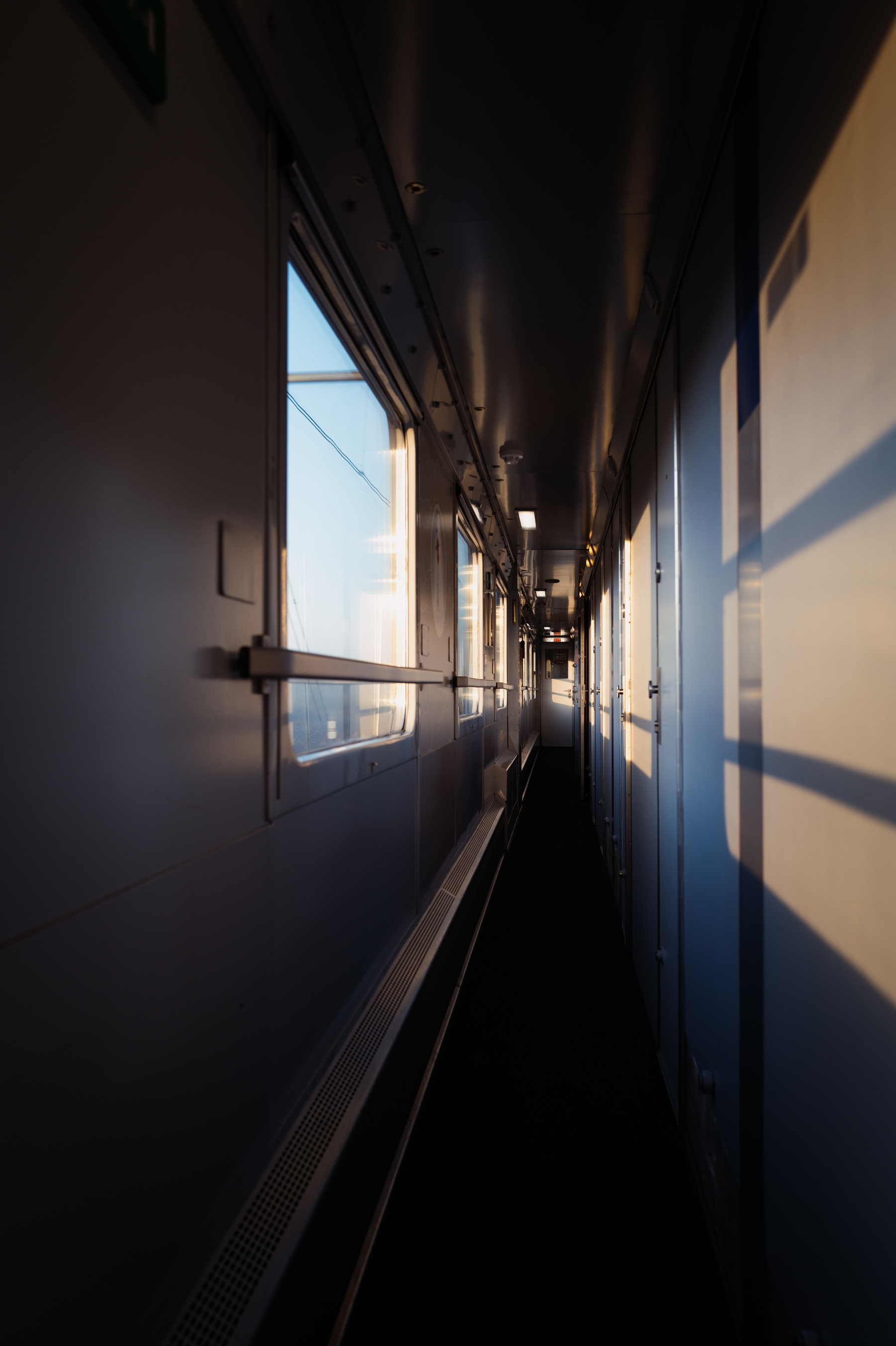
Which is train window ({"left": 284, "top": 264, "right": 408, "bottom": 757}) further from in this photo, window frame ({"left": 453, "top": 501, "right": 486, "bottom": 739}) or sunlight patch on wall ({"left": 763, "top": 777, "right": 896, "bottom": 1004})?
window frame ({"left": 453, "top": 501, "right": 486, "bottom": 739})

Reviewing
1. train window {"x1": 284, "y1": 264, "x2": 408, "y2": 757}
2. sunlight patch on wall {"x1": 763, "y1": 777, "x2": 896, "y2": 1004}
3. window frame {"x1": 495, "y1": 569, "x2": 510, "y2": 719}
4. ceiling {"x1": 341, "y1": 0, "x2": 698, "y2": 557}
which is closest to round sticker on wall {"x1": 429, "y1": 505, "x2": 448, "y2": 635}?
train window {"x1": 284, "y1": 264, "x2": 408, "y2": 757}

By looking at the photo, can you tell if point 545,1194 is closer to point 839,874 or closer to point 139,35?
point 839,874

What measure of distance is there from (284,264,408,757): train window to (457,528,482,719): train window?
2255 mm

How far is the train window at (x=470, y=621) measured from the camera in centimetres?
598

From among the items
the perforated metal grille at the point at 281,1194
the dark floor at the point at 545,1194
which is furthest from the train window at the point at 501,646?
the perforated metal grille at the point at 281,1194

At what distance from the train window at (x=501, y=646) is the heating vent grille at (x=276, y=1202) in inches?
252

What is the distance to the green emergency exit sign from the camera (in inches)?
40.9

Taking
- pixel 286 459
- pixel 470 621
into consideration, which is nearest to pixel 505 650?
pixel 470 621

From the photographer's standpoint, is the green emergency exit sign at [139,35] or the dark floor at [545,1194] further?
the dark floor at [545,1194]

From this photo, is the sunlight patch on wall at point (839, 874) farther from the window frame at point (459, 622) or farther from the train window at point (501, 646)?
the train window at point (501, 646)

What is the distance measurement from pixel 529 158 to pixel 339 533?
47.6 inches

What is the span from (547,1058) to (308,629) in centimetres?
191

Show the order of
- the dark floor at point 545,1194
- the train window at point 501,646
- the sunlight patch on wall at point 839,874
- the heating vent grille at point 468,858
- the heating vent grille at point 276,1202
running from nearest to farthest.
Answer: the sunlight patch on wall at point 839,874
the heating vent grille at point 276,1202
the dark floor at point 545,1194
the heating vent grille at point 468,858
the train window at point 501,646

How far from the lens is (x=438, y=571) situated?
4.25 m
